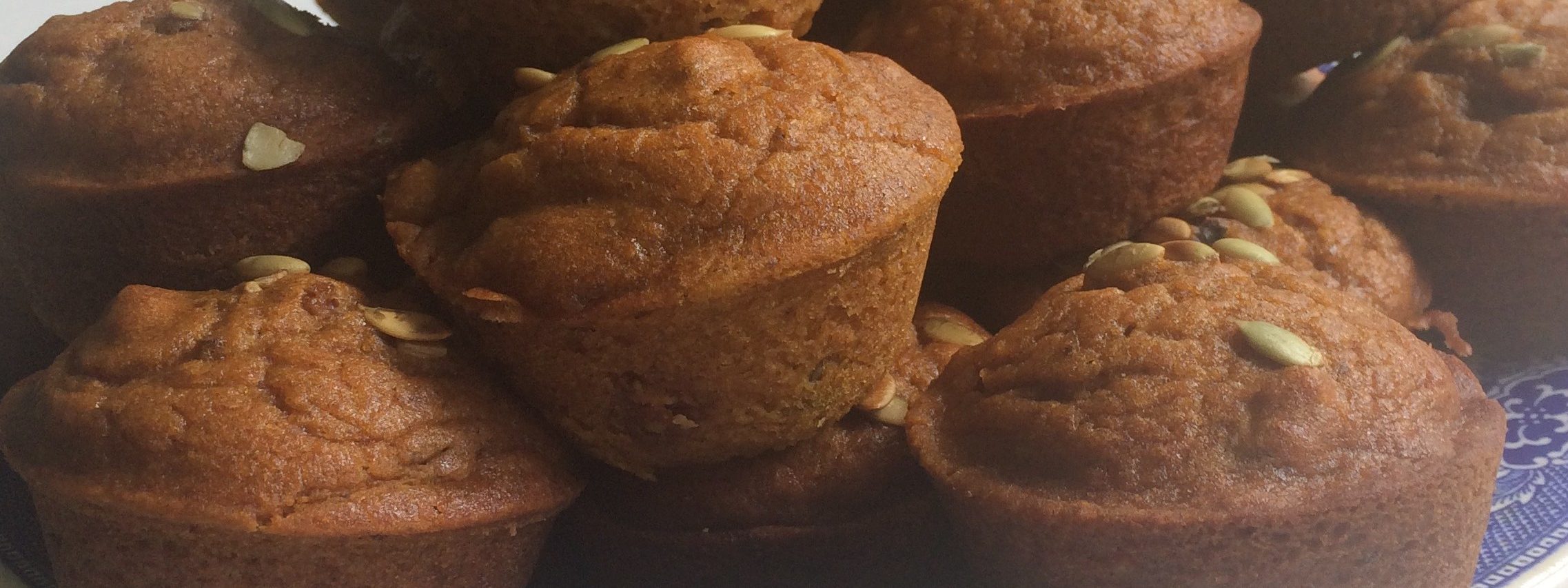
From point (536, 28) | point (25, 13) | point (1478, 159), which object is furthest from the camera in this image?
point (25, 13)

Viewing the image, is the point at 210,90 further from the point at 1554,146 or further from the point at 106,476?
the point at 1554,146

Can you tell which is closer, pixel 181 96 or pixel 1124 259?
pixel 181 96

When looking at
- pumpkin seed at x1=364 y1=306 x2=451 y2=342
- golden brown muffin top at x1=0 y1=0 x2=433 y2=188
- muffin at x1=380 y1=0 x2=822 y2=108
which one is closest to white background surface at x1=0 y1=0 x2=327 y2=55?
golden brown muffin top at x1=0 y1=0 x2=433 y2=188

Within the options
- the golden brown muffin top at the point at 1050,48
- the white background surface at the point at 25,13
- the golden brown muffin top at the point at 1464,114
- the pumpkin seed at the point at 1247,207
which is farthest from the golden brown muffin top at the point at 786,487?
the white background surface at the point at 25,13

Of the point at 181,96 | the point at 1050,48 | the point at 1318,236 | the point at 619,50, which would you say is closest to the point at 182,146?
the point at 181,96

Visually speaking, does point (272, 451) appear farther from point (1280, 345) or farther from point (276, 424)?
point (1280, 345)

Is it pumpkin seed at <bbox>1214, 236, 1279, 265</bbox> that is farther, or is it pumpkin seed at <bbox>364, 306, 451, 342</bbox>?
pumpkin seed at <bbox>1214, 236, 1279, 265</bbox>

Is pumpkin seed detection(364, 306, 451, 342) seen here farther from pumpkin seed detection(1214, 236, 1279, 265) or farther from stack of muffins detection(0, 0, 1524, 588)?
pumpkin seed detection(1214, 236, 1279, 265)

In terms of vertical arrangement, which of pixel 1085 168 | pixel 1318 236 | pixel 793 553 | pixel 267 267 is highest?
pixel 267 267
